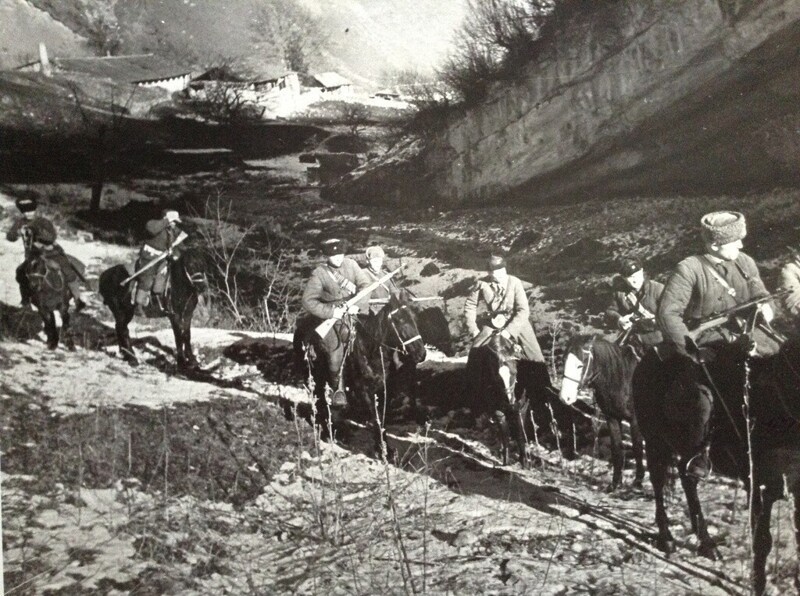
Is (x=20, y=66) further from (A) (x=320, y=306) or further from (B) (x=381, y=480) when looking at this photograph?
(B) (x=381, y=480)

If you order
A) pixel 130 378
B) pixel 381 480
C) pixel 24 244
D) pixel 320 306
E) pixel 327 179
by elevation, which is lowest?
pixel 381 480

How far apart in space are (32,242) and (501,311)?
278 centimetres

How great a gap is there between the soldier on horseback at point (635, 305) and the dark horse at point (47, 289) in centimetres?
320

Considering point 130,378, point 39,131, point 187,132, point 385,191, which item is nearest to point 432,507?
point 385,191

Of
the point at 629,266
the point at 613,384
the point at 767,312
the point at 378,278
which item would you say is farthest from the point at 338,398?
the point at 767,312

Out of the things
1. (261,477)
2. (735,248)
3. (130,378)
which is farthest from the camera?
(130,378)

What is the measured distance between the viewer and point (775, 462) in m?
2.64

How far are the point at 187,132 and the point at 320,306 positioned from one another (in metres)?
1.34

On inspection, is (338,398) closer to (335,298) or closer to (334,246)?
(335,298)

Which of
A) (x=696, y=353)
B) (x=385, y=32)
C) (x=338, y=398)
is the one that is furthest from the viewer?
(x=338, y=398)

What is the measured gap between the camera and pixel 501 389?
3568mm

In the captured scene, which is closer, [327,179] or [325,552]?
[325,552]

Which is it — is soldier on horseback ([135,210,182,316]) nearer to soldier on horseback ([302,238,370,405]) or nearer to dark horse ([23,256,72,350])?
dark horse ([23,256,72,350])

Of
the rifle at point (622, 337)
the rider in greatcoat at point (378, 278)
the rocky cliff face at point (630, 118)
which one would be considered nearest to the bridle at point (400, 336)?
the rider in greatcoat at point (378, 278)
